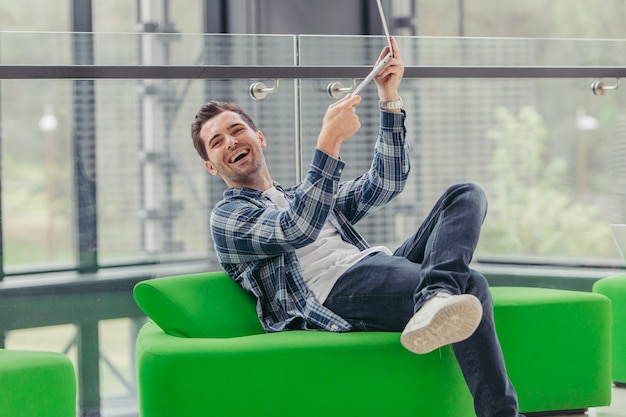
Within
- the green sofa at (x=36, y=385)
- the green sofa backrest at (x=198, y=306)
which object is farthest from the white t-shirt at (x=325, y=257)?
the green sofa at (x=36, y=385)

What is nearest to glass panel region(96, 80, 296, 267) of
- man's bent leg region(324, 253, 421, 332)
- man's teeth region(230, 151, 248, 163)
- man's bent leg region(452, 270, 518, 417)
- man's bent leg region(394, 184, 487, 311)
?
man's teeth region(230, 151, 248, 163)

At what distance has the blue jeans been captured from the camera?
2656 millimetres

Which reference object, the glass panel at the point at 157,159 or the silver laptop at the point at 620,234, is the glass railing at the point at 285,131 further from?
the silver laptop at the point at 620,234

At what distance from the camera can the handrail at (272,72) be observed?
3525 millimetres

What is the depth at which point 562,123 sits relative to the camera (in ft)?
14.8

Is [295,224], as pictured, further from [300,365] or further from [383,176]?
[383,176]

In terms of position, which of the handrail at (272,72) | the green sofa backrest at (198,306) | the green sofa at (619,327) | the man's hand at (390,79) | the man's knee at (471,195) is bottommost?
the green sofa at (619,327)

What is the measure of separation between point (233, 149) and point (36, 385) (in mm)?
969

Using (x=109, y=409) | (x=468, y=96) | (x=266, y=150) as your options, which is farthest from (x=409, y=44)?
(x=109, y=409)

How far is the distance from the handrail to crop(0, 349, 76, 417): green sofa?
3.92 ft

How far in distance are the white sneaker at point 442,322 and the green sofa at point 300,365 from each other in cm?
23

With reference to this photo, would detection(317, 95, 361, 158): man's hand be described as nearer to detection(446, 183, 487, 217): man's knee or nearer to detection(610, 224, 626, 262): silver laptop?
detection(446, 183, 487, 217): man's knee

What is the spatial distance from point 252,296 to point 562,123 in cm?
203

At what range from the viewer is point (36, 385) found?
2.61 meters
